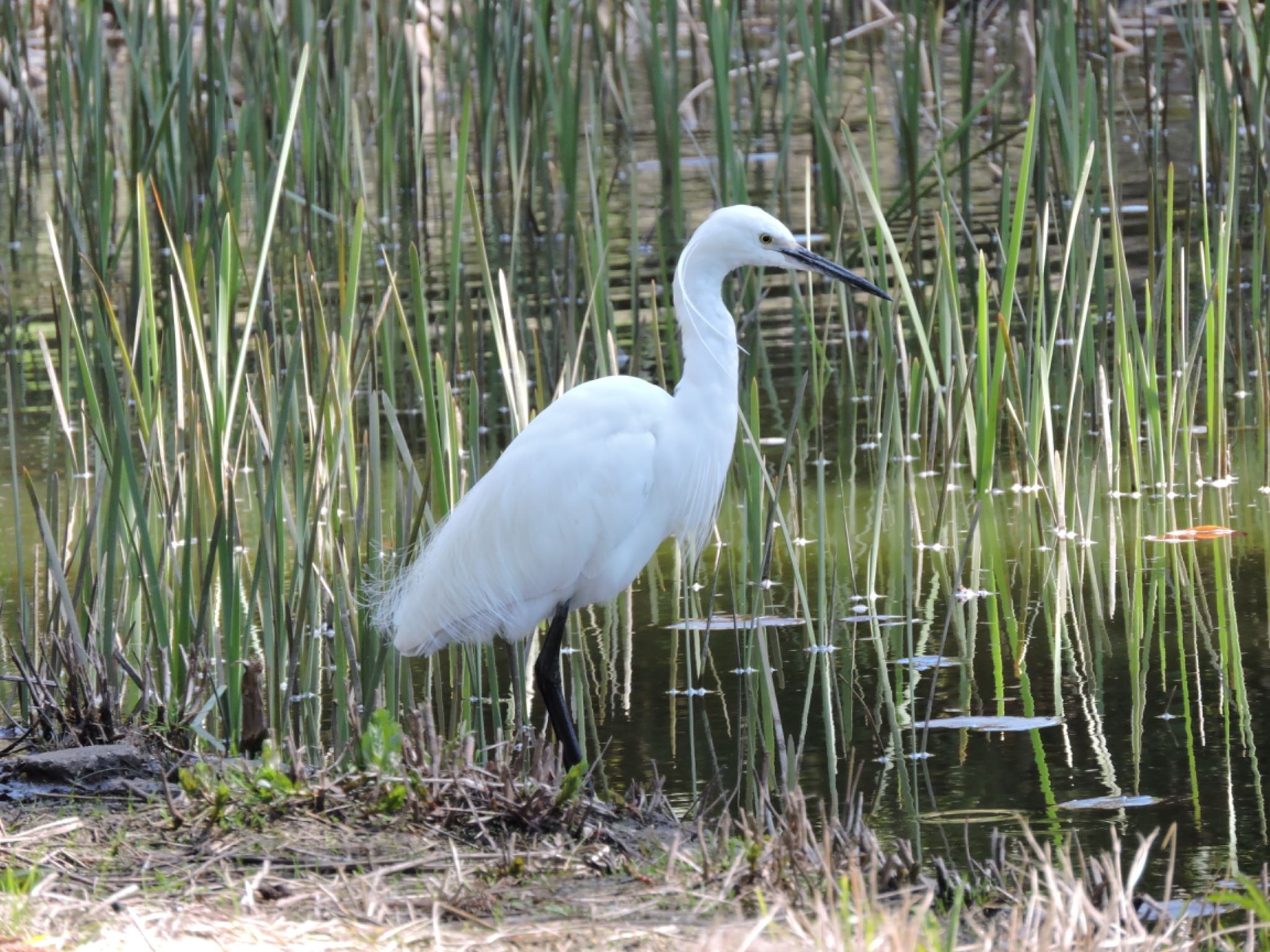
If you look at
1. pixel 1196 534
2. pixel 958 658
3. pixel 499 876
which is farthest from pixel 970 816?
pixel 1196 534

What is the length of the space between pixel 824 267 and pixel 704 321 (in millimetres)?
245

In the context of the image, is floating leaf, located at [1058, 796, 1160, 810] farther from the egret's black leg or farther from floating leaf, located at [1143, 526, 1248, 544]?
floating leaf, located at [1143, 526, 1248, 544]

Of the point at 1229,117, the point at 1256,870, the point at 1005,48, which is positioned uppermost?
the point at 1005,48

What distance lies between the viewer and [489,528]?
130 inches

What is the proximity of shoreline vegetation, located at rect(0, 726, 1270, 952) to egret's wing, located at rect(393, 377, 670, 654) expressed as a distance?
2.02 feet

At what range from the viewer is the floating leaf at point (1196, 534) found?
13.4ft

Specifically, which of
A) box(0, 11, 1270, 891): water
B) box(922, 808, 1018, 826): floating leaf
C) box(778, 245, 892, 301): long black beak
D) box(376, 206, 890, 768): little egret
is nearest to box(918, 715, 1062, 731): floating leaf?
box(0, 11, 1270, 891): water

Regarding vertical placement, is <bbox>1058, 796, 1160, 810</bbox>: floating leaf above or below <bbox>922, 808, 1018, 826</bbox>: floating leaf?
above

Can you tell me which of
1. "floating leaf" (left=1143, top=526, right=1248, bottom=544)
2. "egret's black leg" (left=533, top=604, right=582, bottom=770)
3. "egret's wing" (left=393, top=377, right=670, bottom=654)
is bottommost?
"egret's black leg" (left=533, top=604, right=582, bottom=770)

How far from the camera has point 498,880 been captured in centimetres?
220

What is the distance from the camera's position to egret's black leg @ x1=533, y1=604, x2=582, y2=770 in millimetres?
3166

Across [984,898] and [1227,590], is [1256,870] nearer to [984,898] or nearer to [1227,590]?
[984,898]

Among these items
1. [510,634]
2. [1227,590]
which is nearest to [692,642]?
[510,634]

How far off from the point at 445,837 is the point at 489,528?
1.03m
